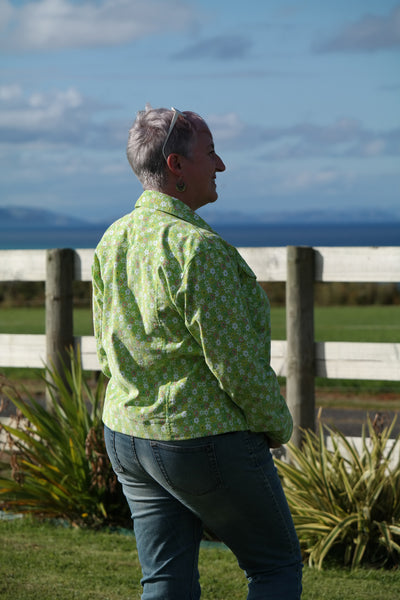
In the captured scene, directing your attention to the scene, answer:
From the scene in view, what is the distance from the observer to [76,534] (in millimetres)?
5141

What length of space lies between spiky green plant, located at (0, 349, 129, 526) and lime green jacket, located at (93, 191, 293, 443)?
2872mm

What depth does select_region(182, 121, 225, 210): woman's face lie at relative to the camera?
2.51 metres

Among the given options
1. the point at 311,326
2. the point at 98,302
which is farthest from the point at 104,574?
the point at 98,302

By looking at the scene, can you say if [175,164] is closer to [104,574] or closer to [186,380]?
[186,380]

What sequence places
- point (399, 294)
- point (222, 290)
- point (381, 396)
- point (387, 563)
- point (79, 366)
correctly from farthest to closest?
point (399, 294)
point (381, 396)
point (79, 366)
point (387, 563)
point (222, 290)

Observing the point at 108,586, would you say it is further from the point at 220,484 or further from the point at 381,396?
the point at 381,396

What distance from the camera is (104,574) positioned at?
440 centimetres

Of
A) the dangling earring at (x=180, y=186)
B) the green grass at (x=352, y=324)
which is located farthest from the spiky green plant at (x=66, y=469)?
the green grass at (x=352, y=324)

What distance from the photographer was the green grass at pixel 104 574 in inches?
161

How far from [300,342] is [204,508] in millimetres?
3181

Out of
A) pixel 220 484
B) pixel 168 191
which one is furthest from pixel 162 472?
pixel 168 191

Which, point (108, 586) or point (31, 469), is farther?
point (31, 469)

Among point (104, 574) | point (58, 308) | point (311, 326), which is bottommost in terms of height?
point (104, 574)

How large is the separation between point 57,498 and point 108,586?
3.93 ft
